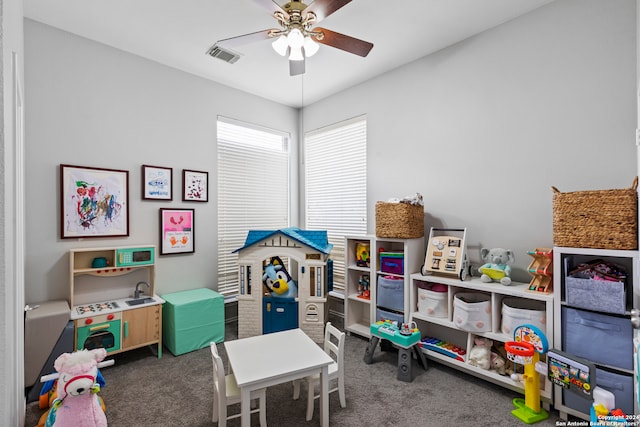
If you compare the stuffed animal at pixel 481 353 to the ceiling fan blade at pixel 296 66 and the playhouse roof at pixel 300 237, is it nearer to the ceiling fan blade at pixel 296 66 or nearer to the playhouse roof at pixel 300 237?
the playhouse roof at pixel 300 237

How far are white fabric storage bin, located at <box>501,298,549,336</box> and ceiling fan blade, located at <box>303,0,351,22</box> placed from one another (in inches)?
88.9

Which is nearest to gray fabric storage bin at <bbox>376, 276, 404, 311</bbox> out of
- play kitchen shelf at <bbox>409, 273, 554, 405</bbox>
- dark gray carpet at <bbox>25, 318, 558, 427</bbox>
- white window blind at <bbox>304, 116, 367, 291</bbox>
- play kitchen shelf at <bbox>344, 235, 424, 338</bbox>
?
play kitchen shelf at <bbox>344, 235, 424, 338</bbox>

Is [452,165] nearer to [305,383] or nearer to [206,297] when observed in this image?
[305,383]

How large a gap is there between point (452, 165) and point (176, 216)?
277 cm

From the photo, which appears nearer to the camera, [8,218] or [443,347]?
[8,218]

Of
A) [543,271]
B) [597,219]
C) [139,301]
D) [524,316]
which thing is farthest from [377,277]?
[139,301]

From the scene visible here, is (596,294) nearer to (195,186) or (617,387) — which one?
(617,387)

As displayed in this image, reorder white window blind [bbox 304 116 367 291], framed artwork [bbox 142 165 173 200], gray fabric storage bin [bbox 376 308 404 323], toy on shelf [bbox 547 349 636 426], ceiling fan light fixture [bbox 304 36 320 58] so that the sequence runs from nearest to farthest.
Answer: toy on shelf [bbox 547 349 636 426] → ceiling fan light fixture [bbox 304 36 320 58] → gray fabric storage bin [bbox 376 308 404 323] → framed artwork [bbox 142 165 173 200] → white window blind [bbox 304 116 367 291]

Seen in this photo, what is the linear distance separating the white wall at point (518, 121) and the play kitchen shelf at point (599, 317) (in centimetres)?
42

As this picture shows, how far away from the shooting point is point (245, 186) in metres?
4.02

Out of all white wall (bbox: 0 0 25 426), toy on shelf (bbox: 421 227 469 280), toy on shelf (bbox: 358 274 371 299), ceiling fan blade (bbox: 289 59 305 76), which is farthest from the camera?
toy on shelf (bbox: 358 274 371 299)

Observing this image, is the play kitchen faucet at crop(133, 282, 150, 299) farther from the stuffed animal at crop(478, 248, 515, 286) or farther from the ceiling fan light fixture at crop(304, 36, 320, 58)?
the stuffed animal at crop(478, 248, 515, 286)

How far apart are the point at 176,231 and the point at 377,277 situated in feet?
6.91

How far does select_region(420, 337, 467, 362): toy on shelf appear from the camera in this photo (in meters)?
2.59
